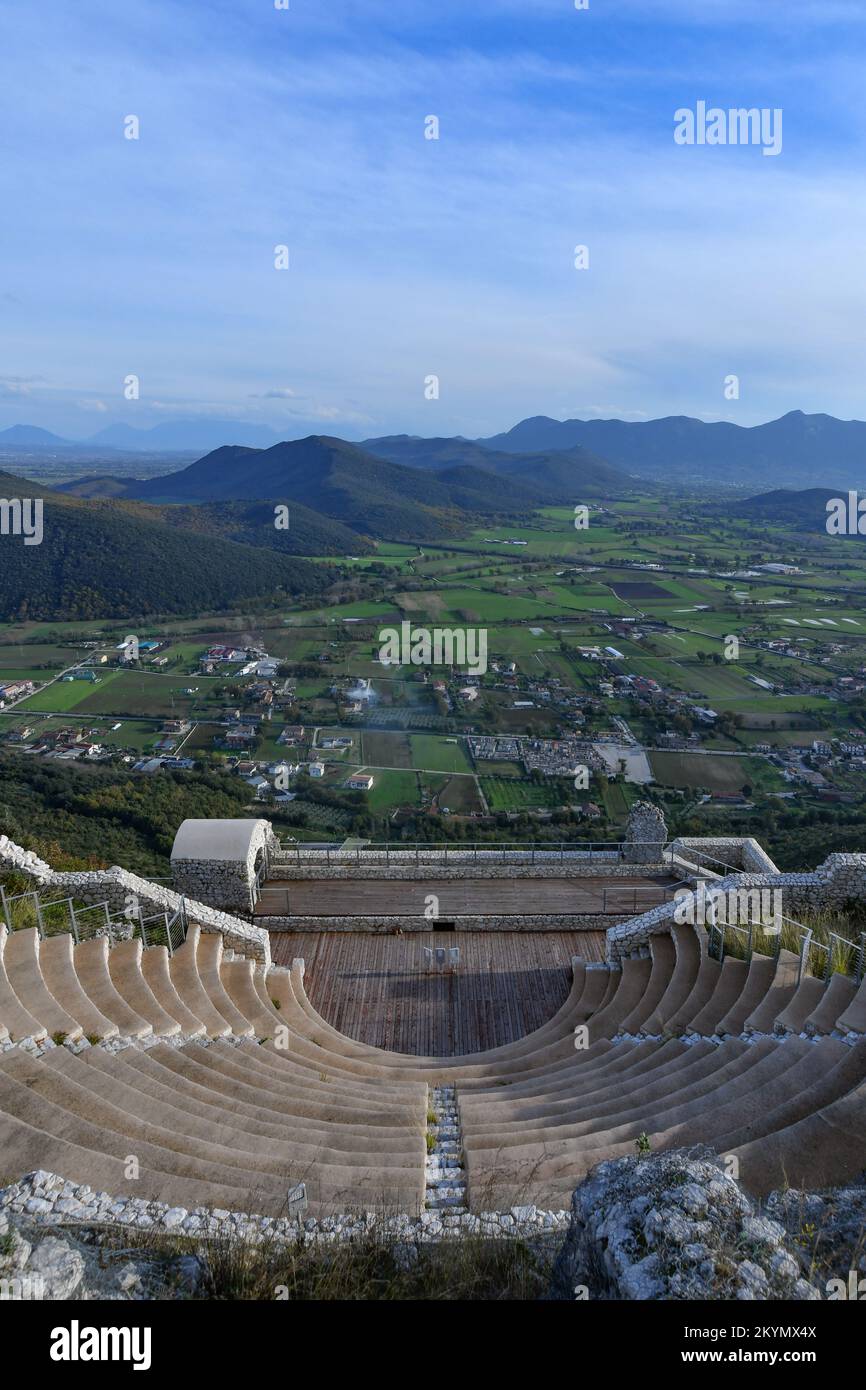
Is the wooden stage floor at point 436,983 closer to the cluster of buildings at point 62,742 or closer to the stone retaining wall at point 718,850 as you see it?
the stone retaining wall at point 718,850

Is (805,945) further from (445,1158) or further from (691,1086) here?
(445,1158)

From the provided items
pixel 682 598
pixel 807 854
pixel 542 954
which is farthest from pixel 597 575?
pixel 542 954

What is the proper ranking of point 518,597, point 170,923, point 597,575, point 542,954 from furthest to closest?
point 597,575, point 518,597, point 542,954, point 170,923

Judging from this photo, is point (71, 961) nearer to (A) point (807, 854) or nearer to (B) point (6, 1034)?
(B) point (6, 1034)

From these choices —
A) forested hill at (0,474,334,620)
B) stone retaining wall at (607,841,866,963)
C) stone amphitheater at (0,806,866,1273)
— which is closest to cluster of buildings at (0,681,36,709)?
forested hill at (0,474,334,620)

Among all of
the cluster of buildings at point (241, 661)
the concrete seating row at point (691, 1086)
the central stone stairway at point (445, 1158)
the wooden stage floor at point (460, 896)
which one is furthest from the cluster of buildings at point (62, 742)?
the concrete seating row at point (691, 1086)

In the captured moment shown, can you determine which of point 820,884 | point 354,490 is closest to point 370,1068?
point 820,884
